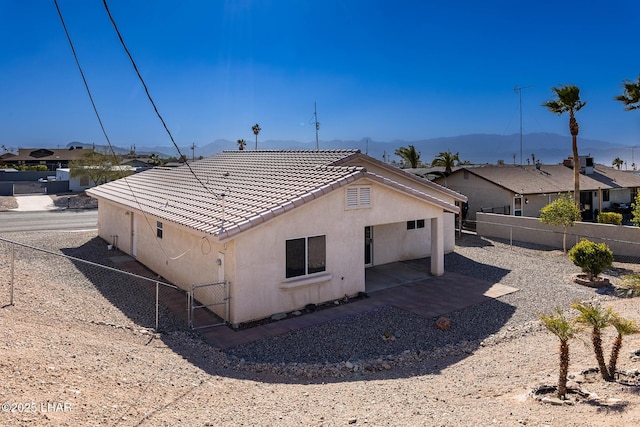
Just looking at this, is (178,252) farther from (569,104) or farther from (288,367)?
(569,104)

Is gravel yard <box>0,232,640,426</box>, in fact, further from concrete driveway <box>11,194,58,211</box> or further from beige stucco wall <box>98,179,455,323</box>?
concrete driveway <box>11,194,58,211</box>

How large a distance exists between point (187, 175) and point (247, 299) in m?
10.8

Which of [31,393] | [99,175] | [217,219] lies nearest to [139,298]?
[217,219]

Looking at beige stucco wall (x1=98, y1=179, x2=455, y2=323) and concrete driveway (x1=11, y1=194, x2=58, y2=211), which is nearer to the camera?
beige stucco wall (x1=98, y1=179, x2=455, y2=323)

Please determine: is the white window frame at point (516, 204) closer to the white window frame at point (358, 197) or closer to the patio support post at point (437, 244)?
the patio support post at point (437, 244)

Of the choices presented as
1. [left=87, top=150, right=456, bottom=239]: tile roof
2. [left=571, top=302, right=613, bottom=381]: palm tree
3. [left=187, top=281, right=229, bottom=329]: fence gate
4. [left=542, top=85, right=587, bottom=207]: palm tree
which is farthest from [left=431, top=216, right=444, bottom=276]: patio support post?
[left=542, top=85, right=587, bottom=207]: palm tree

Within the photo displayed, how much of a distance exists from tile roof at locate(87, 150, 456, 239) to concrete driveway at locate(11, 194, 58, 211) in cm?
1768

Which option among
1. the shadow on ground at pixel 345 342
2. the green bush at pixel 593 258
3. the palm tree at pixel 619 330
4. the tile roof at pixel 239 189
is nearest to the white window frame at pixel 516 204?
the green bush at pixel 593 258

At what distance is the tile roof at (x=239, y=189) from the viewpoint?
11945mm

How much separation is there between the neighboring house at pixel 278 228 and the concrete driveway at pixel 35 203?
23163mm

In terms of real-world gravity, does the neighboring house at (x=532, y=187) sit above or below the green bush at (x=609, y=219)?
above

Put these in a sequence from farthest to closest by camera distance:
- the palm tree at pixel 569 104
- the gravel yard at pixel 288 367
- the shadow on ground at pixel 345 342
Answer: the palm tree at pixel 569 104, the shadow on ground at pixel 345 342, the gravel yard at pixel 288 367

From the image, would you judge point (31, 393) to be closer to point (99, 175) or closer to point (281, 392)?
point (281, 392)

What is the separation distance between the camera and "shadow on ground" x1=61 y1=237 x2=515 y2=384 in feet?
29.6
